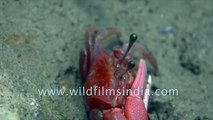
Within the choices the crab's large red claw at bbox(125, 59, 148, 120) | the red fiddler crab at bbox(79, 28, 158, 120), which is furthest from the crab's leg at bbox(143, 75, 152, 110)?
the crab's large red claw at bbox(125, 59, 148, 120)

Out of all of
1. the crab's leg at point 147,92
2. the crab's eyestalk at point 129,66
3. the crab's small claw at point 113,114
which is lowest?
the crab's small claw at point 113,114

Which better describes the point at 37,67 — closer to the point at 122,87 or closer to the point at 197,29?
the point at 122,87

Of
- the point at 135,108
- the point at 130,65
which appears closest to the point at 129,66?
the point at 130,65

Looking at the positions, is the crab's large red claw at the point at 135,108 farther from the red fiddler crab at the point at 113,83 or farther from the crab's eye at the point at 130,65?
the crab's eye at the point at 130,65

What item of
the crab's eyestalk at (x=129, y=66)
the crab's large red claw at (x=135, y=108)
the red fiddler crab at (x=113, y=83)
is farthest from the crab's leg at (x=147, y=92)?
the crab's eyestalk at (x=129, y=66)

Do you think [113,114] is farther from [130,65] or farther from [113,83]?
[130,65]

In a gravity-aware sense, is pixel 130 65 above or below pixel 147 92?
above

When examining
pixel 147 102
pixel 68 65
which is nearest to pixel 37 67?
pixel 68 65

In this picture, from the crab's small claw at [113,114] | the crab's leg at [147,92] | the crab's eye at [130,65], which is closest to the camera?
the crab's small claw at [113,114]
